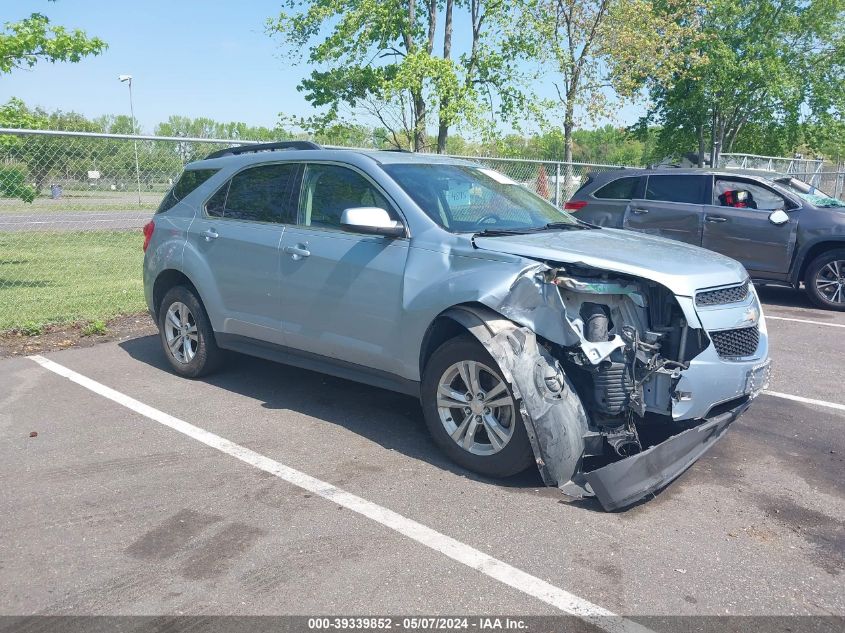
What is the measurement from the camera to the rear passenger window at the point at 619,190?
11.4 meters

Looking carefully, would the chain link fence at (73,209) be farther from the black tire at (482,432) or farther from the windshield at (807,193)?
the black tire at (482,432)

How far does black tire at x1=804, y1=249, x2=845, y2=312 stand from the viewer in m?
10.0

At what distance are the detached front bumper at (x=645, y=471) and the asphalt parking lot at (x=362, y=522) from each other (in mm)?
139

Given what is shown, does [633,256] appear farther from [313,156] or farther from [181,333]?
[181,333]

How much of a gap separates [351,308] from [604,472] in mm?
2024

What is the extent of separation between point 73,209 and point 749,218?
884 centimetres

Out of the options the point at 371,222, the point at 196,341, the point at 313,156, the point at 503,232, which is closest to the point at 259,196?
the point at 313,156

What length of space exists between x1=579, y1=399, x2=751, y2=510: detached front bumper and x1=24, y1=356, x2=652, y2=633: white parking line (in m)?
0.74

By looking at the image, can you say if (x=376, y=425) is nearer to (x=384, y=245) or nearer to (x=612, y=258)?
(x=384, y=245)

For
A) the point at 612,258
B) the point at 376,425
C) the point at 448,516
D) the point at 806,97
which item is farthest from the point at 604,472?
the point at 806,97

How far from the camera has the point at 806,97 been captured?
2736 centimetres

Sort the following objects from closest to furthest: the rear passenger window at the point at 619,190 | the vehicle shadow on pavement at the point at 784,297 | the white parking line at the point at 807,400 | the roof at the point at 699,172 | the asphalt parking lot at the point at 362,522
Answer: the asphalt parking lot at the point at 362,522, the white parking line at the point at 807,400, the vehicle shadow on pavement at the point at 784,297, the roof at the point at 699,172, the rear passenger window at the point at 619,190

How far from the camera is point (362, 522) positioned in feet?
12.7

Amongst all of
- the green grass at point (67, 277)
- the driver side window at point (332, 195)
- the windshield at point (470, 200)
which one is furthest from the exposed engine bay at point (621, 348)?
the green grass at point (67, 277)
